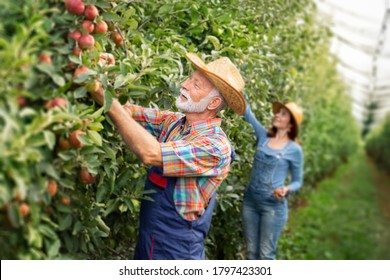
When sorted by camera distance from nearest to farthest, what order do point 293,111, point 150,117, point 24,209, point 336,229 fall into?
point 24,209 < point 150,117 < point 293,111 < point 336,229

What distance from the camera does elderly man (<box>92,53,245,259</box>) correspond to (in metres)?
2.40

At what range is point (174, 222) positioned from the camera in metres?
2.48

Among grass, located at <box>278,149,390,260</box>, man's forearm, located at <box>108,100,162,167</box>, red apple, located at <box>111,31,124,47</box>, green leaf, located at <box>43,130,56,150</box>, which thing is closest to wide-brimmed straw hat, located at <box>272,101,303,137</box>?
grass, located at <box>278,149,390,260</box>

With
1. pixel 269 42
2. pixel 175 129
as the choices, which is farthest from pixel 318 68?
pixel 175 129

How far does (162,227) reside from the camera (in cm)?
247

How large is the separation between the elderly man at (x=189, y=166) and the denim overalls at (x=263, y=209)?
149cm

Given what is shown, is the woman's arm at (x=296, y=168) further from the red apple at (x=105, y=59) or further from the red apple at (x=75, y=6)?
the red apple at (x=75, y=6)

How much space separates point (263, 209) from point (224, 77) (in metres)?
1.76

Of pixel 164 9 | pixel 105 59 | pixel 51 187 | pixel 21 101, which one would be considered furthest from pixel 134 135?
pixel 164 9

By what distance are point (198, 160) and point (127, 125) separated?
360 millimetres

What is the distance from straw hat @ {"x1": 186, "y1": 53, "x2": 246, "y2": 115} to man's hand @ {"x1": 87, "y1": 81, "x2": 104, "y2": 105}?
1.70ft

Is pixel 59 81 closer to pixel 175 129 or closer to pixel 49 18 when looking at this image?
pixel 49 18

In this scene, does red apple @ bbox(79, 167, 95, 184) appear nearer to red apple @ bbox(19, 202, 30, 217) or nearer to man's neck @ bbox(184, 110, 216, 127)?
red apple @ bbox(19, 202, 30, 217)

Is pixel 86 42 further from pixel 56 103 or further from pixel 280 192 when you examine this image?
pixel 280 192
